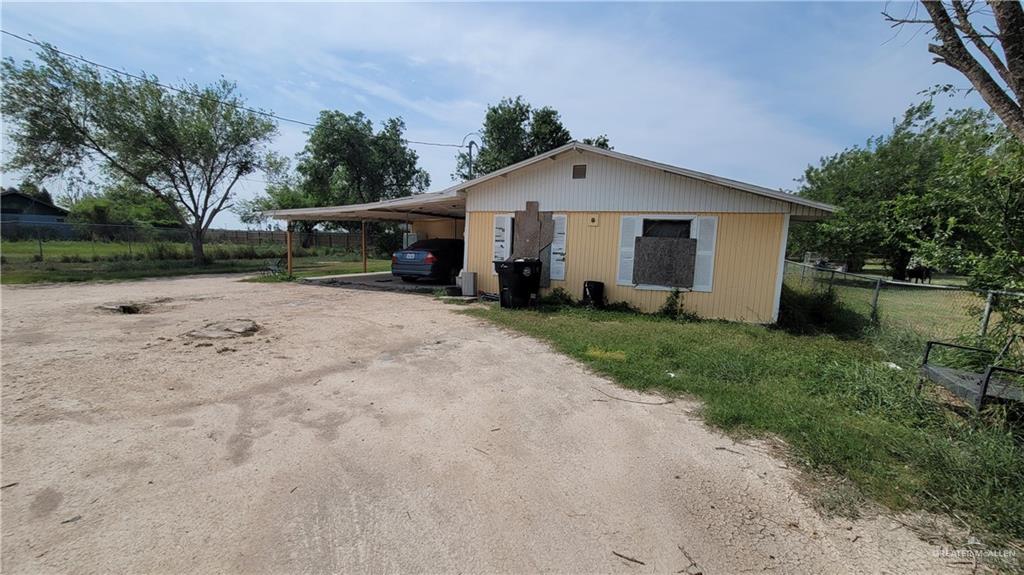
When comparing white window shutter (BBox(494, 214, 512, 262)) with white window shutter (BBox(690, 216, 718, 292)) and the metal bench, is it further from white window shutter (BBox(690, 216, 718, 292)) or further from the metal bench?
the metal bench

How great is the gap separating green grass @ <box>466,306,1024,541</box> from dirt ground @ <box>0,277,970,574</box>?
363 millimetres

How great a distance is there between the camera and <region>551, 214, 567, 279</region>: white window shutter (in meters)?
9.45

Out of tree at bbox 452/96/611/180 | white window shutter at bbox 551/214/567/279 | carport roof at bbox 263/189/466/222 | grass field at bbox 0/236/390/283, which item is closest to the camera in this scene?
white window shutter at bbox 551/214/567/279

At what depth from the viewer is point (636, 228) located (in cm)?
875

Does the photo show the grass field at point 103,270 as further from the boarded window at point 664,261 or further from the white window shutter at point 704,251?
the white window shutter at point 704,251

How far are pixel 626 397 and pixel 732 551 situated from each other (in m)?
2.06

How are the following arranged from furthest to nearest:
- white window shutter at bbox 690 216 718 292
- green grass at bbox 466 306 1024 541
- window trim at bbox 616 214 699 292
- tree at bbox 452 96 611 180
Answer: tree at bbox 452 96 611 180 → window trim at bbox 616 214 699 292 → white window shutter at bbox 690 216 718 292 → green grass at bbox 466 306 1024 541

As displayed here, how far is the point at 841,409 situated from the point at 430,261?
10653 millimetres

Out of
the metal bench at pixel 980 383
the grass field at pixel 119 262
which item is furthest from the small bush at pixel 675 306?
the grass field at pixel 119 262

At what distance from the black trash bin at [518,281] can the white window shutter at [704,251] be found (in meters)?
3.36

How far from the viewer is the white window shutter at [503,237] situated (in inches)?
395

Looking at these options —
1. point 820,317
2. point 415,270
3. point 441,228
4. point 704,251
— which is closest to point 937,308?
point 820,317

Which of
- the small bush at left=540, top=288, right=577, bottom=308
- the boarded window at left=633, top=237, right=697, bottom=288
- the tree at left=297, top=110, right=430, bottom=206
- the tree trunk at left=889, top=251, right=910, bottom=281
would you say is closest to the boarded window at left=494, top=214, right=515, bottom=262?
the small bush at left=540, top=288, right=577, bottom=308

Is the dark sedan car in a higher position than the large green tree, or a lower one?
lower
